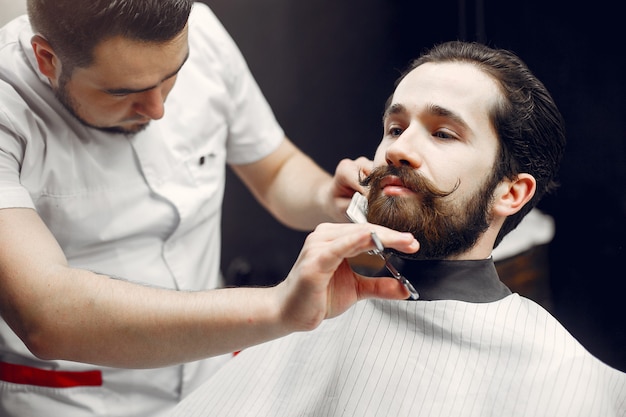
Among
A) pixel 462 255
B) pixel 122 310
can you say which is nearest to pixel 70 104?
pixel 122 310

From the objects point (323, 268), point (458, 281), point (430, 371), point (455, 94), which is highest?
point (455, 94)

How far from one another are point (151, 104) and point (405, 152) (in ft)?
1.75

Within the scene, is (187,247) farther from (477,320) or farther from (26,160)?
(477,320)

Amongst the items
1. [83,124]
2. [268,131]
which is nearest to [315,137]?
[268,131]

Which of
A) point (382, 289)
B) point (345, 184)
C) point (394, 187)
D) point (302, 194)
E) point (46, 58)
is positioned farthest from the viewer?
point (302, 194)

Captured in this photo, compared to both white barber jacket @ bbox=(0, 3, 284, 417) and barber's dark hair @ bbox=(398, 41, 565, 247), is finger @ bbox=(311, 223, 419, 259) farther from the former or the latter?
white barber jacket @ bbox=(0, 3, 284, 417)

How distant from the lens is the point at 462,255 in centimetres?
150

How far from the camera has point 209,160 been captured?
6.41 ft

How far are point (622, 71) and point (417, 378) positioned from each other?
704mm

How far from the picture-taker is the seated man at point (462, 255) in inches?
54.0

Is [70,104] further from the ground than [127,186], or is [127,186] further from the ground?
[70,104]

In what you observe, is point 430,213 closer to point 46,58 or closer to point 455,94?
point 455,94

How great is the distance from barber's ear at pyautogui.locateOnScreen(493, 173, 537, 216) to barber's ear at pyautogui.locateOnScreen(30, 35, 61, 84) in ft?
2.98

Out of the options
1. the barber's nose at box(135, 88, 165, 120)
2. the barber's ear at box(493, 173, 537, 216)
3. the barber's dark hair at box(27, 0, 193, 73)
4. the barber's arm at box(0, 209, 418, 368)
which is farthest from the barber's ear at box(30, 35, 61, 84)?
the barber's ear at box(493, 173, 537, 216)
